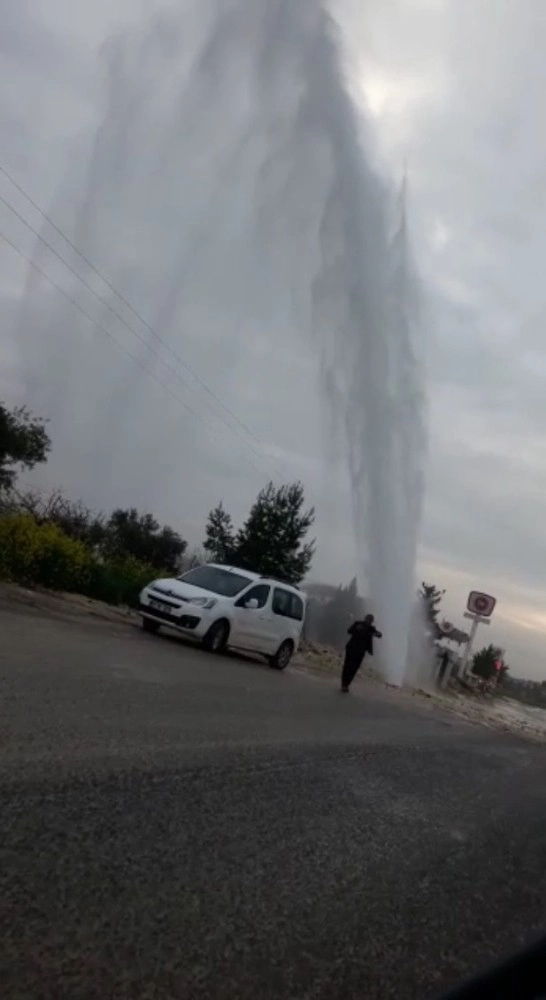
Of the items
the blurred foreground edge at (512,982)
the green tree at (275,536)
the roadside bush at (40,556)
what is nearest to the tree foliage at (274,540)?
the green tree at (275,536)

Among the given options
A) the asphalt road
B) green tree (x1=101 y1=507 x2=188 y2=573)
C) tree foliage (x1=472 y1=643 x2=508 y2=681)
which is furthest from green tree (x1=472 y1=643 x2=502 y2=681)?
the asphalt road

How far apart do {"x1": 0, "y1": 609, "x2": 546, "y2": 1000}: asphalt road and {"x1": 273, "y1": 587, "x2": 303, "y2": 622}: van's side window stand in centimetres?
1020

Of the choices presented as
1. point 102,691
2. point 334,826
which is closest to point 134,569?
point 102,691

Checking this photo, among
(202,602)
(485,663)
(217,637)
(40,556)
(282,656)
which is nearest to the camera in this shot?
(202,602)

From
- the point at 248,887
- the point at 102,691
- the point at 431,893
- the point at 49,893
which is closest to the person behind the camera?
the point at 49,893

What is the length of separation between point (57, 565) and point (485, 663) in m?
43.8

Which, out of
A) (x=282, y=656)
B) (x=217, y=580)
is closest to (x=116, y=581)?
(x=217, y=580)

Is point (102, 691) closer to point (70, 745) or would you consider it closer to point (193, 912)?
point (70, 745)

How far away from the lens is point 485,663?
62.8m

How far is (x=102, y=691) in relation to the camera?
33.9ft

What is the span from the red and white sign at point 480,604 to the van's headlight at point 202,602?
16.4 meters

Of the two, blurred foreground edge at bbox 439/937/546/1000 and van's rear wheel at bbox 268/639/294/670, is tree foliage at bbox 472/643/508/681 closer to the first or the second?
van's rear wheel at bbox 268/639/294/670

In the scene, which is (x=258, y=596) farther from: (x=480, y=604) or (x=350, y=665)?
(x=480, y=604)

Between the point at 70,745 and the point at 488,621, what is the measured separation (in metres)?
28.0
